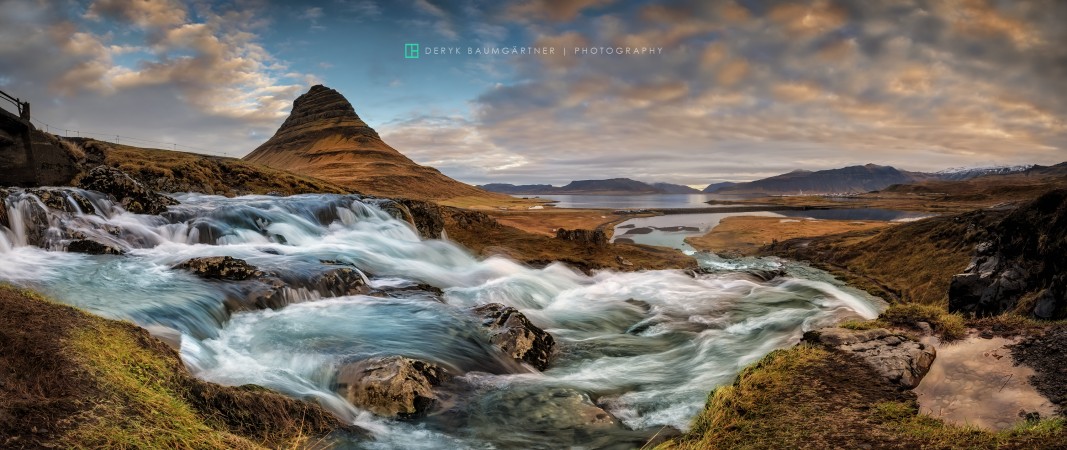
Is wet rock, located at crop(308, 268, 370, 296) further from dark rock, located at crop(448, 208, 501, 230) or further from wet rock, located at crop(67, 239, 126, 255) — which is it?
dark rock, located at crop(448, 208, 501, 230)

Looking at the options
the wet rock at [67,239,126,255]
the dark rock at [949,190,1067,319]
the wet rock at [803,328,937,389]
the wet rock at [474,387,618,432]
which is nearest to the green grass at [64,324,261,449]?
the wet rock at [474,387,618,432]

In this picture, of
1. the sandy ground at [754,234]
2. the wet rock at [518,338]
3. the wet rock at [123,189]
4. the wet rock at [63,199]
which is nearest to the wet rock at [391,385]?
the wet rock at [518,338]

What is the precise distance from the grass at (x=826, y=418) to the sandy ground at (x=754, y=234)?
4988cm

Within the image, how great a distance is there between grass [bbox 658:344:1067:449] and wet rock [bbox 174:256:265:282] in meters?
14.8

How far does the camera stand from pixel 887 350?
834cm

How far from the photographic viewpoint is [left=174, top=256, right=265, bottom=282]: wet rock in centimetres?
1628

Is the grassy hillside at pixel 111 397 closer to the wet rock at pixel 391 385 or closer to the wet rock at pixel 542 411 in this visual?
the wet rock at pixel 391 385

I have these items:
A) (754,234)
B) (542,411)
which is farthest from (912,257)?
(542,411)

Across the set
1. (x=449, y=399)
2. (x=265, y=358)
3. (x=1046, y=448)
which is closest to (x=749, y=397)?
(x=1046, y=448)

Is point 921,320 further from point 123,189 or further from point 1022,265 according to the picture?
point 123,189

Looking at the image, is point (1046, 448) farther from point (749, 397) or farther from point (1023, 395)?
point (749, 397)

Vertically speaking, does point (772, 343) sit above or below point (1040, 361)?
below

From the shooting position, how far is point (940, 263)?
3250 cm

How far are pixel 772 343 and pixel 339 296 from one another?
14.0m
